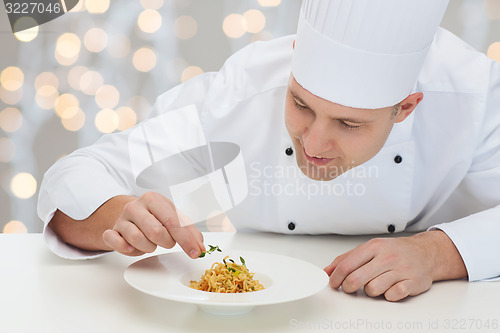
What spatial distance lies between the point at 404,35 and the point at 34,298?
0.92m

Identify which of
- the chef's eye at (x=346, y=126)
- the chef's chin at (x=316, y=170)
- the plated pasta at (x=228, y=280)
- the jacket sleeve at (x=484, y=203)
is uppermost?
the chef's eye at (x=346, y=126)

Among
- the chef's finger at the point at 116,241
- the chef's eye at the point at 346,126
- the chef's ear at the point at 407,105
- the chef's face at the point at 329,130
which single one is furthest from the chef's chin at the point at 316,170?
the chef's finger at the point at 116,241

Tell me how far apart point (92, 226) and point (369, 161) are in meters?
0.73

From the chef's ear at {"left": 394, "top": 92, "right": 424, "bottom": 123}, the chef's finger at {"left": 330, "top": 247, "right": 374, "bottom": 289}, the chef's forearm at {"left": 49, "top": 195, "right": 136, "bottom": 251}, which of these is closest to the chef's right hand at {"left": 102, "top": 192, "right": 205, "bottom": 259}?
the chef's forearm at {"left": 49, "top": 195, "right": 136, "bottom": 251}

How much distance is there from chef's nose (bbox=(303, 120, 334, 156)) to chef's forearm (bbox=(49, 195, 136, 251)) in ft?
1.38

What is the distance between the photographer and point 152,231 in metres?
1.14

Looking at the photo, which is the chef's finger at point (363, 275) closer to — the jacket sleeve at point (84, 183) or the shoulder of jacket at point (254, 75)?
the jacket sleeve at point (84, 183)

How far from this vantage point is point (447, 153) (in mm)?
1666

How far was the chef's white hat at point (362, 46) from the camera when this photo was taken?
4.22 ft

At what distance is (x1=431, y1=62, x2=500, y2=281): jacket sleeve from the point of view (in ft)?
4.29

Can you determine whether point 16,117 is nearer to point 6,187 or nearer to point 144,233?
point 6,187

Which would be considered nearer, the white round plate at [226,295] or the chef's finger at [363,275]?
the white round plate at [226,295]

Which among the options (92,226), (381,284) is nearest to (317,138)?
(381,284)

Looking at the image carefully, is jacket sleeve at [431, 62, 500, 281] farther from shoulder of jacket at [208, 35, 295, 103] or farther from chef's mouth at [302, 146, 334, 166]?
shoulder of jacket at [208, 35, 295, 103]
